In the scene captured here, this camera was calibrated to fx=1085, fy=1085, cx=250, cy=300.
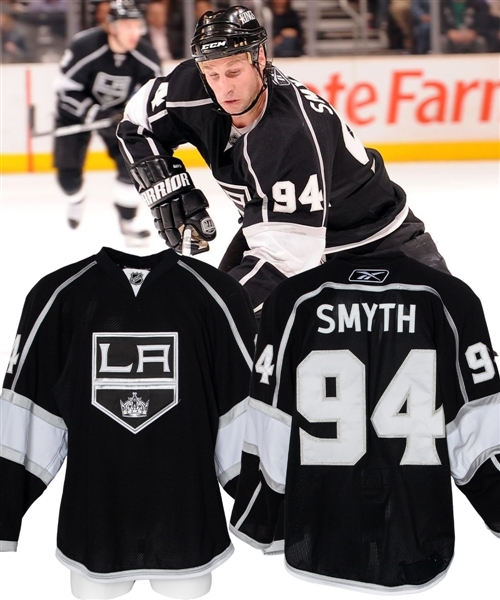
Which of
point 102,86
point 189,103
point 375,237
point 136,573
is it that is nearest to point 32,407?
point 136,573

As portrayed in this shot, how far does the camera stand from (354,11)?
822 centimetres

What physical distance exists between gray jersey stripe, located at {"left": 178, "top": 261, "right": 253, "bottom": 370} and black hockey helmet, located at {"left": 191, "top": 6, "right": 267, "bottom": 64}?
690mm

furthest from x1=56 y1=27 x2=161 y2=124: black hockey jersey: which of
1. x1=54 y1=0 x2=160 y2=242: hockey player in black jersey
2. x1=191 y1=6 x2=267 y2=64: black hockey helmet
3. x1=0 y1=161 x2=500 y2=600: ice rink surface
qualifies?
x1=191 y1=6 x2=267 y2=64: black hockey helmet

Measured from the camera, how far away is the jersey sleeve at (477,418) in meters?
1.75

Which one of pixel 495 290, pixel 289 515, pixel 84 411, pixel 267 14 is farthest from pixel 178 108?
pixel 267 14

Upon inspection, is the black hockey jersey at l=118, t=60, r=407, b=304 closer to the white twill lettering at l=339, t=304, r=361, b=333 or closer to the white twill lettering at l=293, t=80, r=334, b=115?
the white twill lettering at l=293, t=80, r=334, b=115

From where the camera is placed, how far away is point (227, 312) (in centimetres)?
183

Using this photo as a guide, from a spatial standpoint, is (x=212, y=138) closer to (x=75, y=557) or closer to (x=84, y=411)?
(x=84, y=411)

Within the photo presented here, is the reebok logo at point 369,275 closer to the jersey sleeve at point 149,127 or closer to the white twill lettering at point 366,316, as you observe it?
the white twill lettering at point 366,316

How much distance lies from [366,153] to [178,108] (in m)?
0.48

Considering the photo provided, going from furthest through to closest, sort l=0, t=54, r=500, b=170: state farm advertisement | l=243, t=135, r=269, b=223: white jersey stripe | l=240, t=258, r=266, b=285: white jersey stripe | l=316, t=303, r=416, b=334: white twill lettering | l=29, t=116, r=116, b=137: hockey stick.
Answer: l=0, t=54, r=500, b=170: state farm advertisement
l=29, t=116, r=116, b=137: hockey stick
l=243, t=135, r=269, b=223: white jersey stripe
l=240, t=258, r=266, b=285: white jersey stripe
l=316, t=303, r=416, b=334: white twill lettering

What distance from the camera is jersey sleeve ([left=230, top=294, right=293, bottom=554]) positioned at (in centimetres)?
178

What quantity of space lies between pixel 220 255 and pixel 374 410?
9.89 feet

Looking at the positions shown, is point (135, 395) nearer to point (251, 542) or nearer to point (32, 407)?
point (32, 407)
